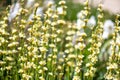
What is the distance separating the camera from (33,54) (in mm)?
2904

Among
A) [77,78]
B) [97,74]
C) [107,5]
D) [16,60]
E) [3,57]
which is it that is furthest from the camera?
[107,5]

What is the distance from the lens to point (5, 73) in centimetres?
323

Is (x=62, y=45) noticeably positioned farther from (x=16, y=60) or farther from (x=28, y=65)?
(x=28, y=65)

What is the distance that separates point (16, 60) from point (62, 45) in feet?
2.73

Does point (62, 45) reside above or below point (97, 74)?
above

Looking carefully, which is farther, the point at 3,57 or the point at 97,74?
the point at 97,74

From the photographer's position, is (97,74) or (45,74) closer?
(45,74)

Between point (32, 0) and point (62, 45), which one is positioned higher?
point (32, 0)

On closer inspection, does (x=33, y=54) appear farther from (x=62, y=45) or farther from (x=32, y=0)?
(x=32, y=0)

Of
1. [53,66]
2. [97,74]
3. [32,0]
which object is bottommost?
[97,74]

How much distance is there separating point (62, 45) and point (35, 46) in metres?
1.09

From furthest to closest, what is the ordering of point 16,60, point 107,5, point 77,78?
point 107,5
point 16,60
point 77,78

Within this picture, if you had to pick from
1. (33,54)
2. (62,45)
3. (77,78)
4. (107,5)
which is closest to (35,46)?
(33,54)

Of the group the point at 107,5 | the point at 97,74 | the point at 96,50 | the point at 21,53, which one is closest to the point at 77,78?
the point at 96,50
